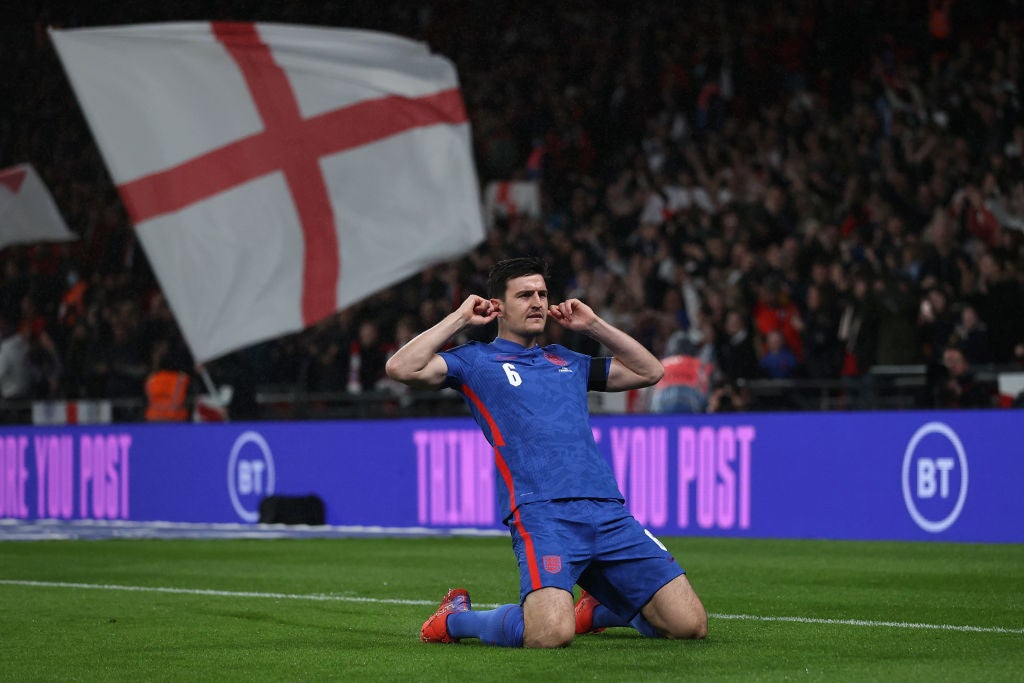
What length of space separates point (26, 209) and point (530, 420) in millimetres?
13931

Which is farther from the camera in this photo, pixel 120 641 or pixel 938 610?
pixel 938 610

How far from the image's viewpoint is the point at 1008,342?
17.0 metres

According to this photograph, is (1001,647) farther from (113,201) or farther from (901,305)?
(113,201)

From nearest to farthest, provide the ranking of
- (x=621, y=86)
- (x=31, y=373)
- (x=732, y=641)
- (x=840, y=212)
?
(x=732, y=641)
(x=840, y=212)
(x=31, y=373)
(x=621, y=86)

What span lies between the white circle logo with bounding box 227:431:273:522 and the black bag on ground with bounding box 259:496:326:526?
0.45 m

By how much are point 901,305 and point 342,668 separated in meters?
11.5

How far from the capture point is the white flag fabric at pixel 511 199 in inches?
1009

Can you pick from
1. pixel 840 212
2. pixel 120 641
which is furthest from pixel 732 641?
pixel 840 212

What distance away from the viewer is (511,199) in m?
25.8

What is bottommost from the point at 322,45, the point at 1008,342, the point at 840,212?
the point at 1008,342

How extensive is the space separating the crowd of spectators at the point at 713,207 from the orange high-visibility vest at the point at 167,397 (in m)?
0.58

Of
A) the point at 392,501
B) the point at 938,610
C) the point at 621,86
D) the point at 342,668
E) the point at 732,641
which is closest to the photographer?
the point at 342,668

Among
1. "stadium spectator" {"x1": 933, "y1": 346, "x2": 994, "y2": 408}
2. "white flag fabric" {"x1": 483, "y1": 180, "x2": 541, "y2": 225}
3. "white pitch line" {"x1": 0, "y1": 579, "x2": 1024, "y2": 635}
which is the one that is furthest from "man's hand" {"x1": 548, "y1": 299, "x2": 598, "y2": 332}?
"white flag fabric" {"x1": 483, "y1": 180, "x2": 541, "y2": 225}

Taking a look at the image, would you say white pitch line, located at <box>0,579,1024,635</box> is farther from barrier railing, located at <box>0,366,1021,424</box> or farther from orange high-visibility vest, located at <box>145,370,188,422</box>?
orange high-visibility vest, located at <box>145,370,188,422</box>
